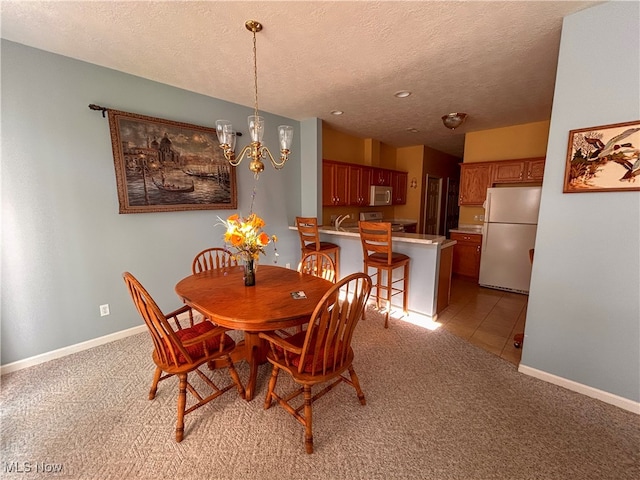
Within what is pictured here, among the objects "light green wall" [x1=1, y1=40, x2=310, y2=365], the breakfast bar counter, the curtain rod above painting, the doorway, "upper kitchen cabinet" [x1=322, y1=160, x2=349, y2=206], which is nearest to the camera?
"light green wall" [x1=1, y1=40, x2=310, y2=365]

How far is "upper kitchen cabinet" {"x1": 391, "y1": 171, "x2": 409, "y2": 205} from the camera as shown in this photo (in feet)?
18.0

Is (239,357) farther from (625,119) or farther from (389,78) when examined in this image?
(625,119)

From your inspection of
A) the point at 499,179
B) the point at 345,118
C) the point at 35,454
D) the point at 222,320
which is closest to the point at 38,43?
the point at 222,320

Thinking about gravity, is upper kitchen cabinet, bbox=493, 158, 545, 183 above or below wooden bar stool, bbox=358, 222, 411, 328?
above

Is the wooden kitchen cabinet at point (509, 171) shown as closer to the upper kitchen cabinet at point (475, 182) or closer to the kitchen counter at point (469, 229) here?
the upper kitchen cabinet at point (475, 182)

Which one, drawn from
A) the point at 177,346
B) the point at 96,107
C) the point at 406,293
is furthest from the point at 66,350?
the point at 406,293

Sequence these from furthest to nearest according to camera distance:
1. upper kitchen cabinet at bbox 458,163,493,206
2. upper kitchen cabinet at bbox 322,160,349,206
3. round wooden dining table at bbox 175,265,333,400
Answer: upper kitchen cabinet at bbox 458,163,493,206
upper kitchen cabinet at bbox 322,160,349,206
round wooden dining table at bbox 175,265,333,400

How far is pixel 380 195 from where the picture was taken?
505 cm

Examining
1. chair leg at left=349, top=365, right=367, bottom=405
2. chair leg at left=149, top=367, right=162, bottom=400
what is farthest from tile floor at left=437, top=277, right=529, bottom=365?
chair leg at left=149, top=367, right=162, bottom=400

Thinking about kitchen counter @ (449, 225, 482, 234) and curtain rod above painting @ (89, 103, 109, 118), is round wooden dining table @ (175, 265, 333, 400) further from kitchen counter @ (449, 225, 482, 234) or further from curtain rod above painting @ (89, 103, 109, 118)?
kitchen counter @ (449, 225, 482, 234)

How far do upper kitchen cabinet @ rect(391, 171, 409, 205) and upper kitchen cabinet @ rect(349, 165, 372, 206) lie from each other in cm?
90

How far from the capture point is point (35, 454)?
1434 millimetres

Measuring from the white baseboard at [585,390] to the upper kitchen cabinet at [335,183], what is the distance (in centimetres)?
310

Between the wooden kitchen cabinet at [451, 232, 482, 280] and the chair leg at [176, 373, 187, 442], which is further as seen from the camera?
the wooden kitchen cabinet at [451, 232, 482, 280]
